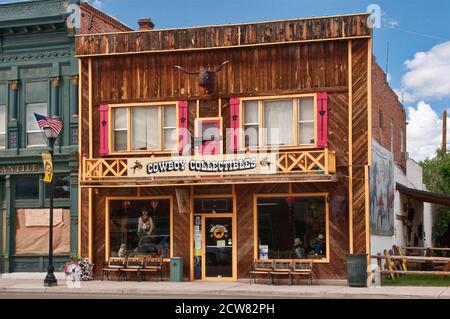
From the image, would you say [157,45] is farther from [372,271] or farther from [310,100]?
[372,271]

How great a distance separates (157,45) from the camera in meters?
26.8

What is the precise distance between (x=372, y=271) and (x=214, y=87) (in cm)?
820

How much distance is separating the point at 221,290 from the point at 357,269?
4.30 m

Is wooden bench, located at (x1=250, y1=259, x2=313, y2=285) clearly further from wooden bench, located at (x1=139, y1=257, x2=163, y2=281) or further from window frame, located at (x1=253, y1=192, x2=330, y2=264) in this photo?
wooden bench, located at (x1=139, y1=257, x2=163, y2=281)

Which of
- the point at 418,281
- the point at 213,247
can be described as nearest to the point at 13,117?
the point at 213,247

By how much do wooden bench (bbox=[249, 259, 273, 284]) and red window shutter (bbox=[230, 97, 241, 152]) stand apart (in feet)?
12.7

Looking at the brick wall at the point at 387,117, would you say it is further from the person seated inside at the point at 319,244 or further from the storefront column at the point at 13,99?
the storefront column at the point at 13,99

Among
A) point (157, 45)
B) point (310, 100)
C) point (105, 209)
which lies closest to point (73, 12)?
point (157, 45)

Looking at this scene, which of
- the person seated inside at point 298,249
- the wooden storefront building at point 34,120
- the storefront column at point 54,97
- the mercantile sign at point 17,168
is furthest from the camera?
the mercantile sign at point 17,168

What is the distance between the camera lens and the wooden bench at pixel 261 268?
24641 mm

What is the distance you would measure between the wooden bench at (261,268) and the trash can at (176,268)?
2399 mm

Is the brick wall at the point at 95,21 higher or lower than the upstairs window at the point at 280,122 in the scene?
higher

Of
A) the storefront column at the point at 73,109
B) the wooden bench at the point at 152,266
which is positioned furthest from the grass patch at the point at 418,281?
the storefront column at the point at 73,109

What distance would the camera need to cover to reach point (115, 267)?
26.2m
